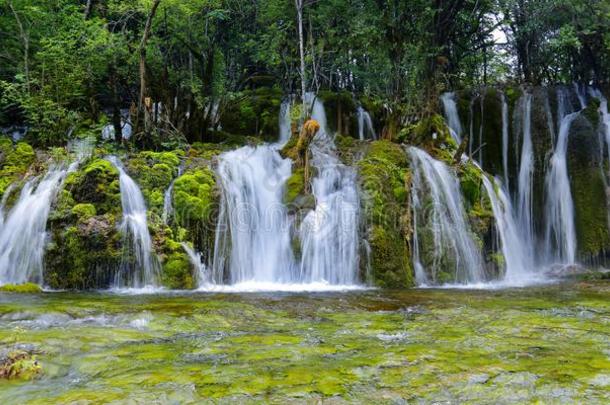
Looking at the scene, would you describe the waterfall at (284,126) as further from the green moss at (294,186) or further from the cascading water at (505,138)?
the cascading water at (505,138)

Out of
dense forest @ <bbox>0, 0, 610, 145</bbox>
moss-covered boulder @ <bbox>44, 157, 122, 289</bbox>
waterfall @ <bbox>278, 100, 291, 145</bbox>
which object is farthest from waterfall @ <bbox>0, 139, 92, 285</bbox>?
waterfall @ <bbox>278, 100, 291, 145</bbox>

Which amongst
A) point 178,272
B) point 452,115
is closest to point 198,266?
point 178,272

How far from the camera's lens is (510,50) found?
72.5 ft

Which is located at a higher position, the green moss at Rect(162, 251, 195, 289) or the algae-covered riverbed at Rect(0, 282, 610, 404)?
the green moss at Rect(162, 251, 195, 289)

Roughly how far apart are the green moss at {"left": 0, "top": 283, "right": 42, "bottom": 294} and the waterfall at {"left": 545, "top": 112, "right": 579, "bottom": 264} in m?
13.4

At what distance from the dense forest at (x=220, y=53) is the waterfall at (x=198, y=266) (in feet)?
16.7

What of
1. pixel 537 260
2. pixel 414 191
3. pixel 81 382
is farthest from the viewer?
pixel 537 260

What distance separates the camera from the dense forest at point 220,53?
50.0 feet

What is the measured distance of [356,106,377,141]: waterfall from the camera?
60.6 ft

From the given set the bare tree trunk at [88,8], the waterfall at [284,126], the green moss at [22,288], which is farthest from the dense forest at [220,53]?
the green moss at [22,288]

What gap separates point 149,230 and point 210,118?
766 centimetres

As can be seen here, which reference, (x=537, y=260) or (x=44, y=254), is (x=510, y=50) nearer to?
(x=537, y=260)

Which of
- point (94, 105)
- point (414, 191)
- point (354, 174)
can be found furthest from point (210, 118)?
point (414, 191)

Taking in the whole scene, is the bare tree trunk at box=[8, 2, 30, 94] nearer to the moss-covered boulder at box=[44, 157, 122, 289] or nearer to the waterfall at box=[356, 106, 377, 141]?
the moss-covered boulder at box=[44, 157, 122, 289]
